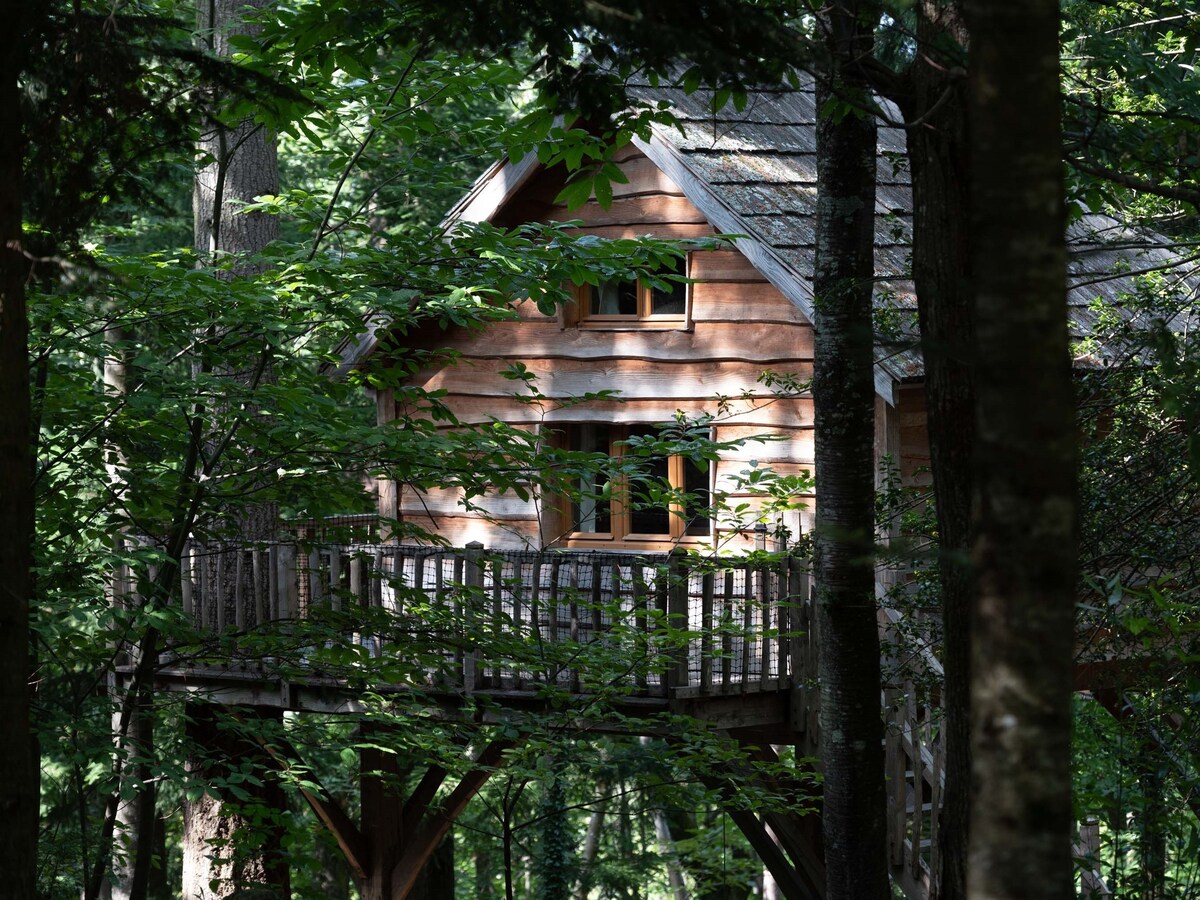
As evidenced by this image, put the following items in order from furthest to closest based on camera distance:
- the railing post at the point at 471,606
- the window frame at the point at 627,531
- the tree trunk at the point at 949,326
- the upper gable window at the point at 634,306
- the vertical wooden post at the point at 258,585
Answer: the upper gable window at the point at 634,306
the window frame at the point at 627,531
the vertical wooden post at the point at 258,585
the railing post at the point at 471,606
the tree trunk at the point at 949,326

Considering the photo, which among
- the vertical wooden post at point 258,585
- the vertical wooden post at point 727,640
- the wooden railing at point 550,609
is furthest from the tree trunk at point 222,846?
the vertical wooden post at point 727,640

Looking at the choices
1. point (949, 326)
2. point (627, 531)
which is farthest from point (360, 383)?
point (627, 531)

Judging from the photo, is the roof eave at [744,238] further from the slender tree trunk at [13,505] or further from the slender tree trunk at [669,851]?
the slender tree trunk at [669,851]

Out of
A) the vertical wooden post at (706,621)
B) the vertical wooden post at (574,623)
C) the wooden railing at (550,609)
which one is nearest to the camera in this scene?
the wooden railing at (550,609)

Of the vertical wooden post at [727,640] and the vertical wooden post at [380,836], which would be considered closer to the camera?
the vertical wooden post at [727,640]

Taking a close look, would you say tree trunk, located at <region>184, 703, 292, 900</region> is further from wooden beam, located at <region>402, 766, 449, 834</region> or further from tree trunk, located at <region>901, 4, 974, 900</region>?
tree trunk, located at <region>901, 4, 974, 900</region>

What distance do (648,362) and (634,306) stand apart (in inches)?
31.9

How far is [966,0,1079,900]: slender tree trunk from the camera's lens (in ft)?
6.73

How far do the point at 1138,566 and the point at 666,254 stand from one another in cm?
301

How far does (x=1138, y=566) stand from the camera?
5.93 metres

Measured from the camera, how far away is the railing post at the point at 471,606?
6.77 m

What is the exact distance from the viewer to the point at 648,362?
38.9 feet

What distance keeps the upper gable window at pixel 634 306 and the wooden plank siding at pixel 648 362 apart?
0.14 metres

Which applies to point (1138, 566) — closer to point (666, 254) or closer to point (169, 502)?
point (666, 254)
